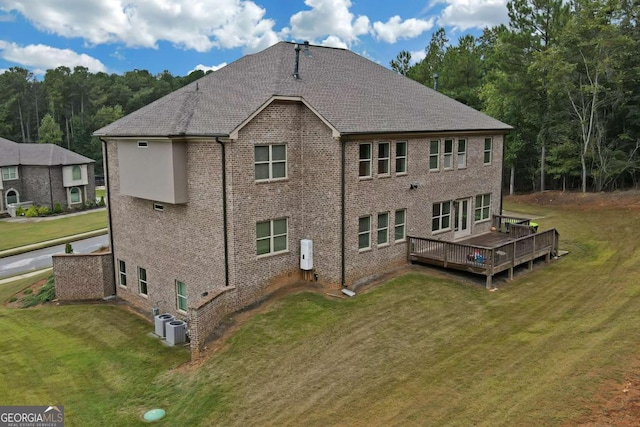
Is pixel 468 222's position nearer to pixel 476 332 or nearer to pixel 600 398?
pixel 476 332

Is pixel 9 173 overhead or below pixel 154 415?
overhead

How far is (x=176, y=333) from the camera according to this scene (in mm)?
17188

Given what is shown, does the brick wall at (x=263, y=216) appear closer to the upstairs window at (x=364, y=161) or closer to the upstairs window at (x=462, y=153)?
the upstairs window at (x=364, y=161)

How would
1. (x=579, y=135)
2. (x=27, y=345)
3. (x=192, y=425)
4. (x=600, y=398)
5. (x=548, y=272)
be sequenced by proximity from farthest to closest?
(x=579, y=135) < (x=548, y=272) < (x=27, y=345) < (x=192, y=425) < (x=600, y=398)

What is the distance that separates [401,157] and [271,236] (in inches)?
241

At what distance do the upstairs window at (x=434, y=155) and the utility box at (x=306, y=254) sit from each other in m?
6.72

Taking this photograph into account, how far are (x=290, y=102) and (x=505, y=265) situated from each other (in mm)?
9934

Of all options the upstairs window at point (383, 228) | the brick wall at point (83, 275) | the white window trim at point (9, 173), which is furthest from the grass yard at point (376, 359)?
the white window trim at point (9, 173)

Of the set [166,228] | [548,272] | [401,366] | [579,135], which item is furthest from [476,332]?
[579,135]

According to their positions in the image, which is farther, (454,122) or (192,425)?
(454,122)

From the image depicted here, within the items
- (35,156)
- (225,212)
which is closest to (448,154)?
(225,212)

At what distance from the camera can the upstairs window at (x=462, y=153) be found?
76.0 feet

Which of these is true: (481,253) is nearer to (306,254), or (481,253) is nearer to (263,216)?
(306,254)

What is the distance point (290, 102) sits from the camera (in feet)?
59.1
